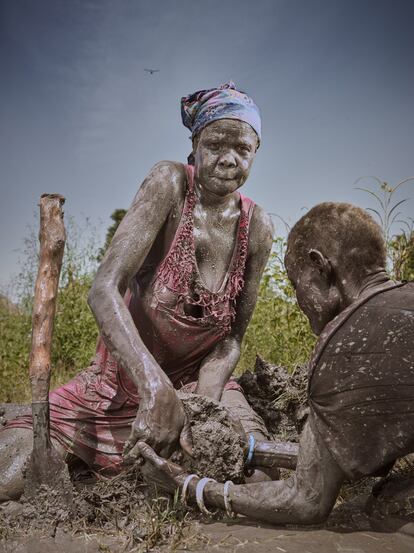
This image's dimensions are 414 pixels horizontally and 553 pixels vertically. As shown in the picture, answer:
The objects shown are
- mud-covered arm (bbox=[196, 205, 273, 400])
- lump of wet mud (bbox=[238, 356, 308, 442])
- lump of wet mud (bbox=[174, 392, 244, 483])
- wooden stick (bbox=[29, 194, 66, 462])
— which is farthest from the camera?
lump of wet mud (bbox=[238, 356, 308, 442])

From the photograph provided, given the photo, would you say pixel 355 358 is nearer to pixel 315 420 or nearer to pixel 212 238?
pixel 315 420

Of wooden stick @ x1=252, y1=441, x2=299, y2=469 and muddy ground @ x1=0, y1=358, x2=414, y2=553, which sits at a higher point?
wooden stick @ x1=252, y1=441, x2=299, y2=469

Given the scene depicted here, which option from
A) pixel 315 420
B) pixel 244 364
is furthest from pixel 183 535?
pixel 244 364

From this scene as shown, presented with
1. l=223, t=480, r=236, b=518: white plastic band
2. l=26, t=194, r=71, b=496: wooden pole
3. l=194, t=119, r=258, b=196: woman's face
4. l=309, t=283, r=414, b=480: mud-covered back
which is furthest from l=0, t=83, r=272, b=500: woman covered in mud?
l=309, t=283, r=414, b=480: mud-covered back

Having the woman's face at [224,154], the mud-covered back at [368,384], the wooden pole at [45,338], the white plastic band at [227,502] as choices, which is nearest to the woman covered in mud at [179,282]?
the woman's face at [224,154]

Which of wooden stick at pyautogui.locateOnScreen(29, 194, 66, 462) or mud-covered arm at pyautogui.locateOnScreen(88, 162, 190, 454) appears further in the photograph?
wooden stick at pyautogui.locateOnScreen(29, 194, 66, 462)

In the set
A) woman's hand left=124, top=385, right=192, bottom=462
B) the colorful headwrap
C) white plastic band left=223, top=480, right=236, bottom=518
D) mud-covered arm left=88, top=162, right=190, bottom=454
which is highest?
the colorful headwrap

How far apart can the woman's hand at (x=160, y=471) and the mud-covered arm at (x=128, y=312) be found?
0.17 ft

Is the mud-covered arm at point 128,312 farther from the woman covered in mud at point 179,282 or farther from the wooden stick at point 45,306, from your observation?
the wooden stick at point 45,306

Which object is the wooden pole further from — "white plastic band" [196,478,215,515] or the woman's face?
the woman's face

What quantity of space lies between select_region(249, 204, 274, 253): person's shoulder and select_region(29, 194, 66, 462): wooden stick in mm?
1116

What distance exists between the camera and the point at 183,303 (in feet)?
9.89

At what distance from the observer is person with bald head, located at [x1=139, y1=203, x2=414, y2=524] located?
2076 mm

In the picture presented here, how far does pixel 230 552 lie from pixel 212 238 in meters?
1.67
